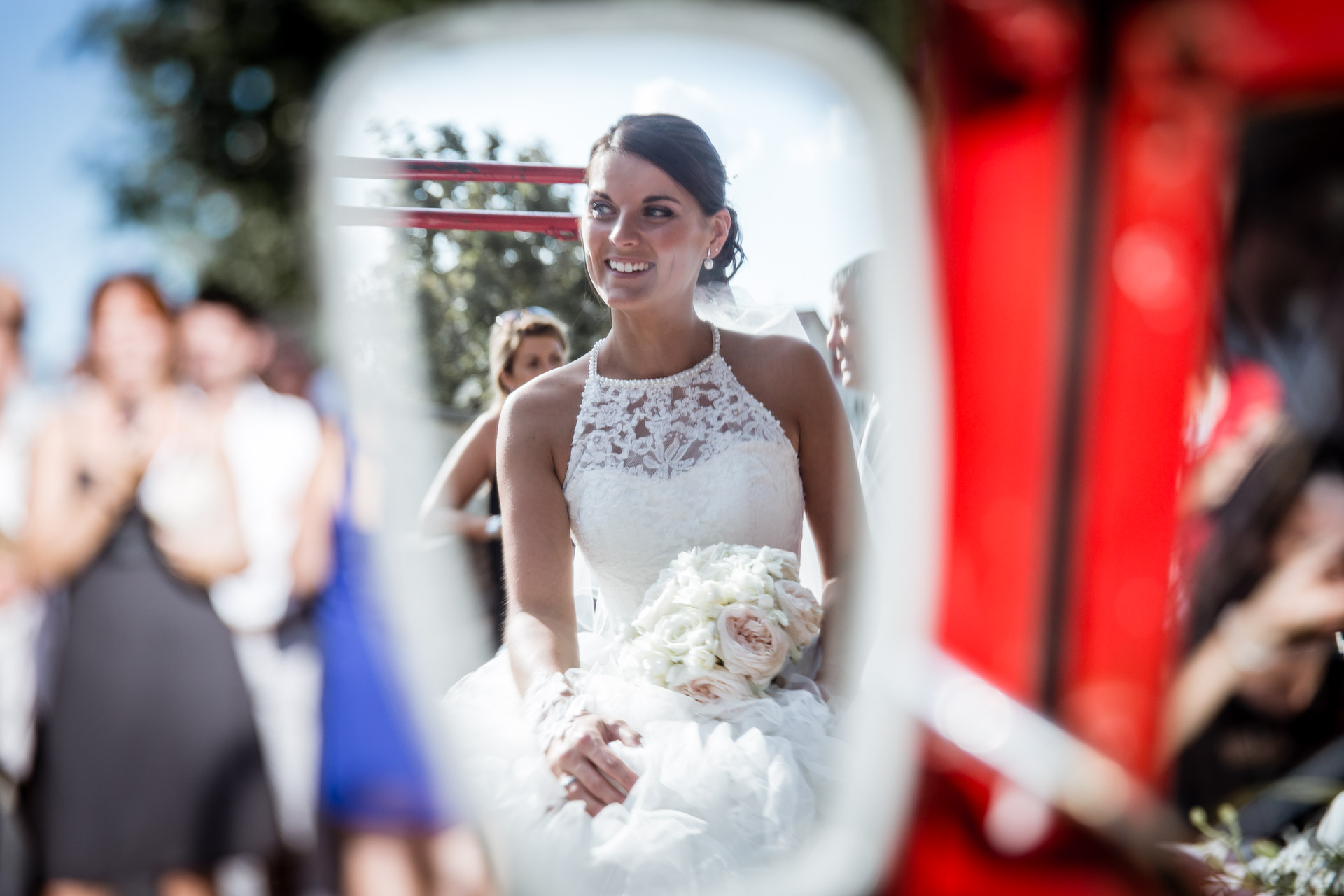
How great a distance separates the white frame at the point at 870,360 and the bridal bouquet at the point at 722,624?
0.08 m

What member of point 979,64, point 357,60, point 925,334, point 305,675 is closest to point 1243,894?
point 925,334

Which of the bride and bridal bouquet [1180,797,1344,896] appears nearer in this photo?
the bride

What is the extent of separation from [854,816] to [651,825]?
207mm

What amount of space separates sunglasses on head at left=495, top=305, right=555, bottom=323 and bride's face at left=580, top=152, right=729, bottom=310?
6 centimetres

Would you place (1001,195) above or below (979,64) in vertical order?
below

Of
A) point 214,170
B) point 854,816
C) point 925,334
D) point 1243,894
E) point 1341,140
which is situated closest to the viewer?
point 925,334

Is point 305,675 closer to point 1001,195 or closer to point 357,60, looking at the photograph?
point 357,60

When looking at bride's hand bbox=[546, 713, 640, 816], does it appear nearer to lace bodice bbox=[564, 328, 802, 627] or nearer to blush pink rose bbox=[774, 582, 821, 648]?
lace bodice bbox=[564, 328, 802, 627]

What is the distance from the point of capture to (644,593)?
1.11m

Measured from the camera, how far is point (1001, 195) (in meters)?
1.02

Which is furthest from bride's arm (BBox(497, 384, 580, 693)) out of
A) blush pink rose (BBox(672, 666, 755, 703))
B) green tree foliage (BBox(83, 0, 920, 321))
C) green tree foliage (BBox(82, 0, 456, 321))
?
green tree foliage (BBox(82, 0, 456, 321))

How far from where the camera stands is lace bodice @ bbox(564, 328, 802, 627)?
1.09 metres

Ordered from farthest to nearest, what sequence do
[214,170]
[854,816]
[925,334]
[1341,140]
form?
[214,170] < [1341,140] < [854,816] < [925,334]

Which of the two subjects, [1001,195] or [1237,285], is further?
[1237,285]
